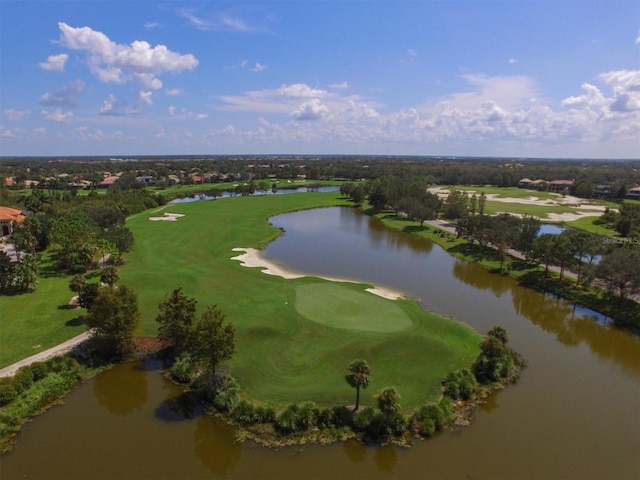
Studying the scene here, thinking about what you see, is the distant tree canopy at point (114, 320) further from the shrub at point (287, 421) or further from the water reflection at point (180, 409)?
the shrub at point (287, 421)

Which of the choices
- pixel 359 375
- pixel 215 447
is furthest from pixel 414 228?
pixel 215 447

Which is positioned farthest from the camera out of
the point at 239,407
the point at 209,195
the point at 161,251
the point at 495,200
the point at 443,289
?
the point at 209,195

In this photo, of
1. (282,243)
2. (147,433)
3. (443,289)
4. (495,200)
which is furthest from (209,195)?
(147,433)

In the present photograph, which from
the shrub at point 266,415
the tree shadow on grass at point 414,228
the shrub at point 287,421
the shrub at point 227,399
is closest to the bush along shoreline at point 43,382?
the shrub at point 227,399

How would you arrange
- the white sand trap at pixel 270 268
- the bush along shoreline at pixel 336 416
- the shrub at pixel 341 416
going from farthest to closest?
1. the white sand trap at pixel 270 268
2. the shrub at pixel 341 416
3. the bush along shoreline at pixel 336 416

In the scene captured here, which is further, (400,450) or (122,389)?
(122,389)

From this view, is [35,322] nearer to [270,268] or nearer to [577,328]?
[270,268]

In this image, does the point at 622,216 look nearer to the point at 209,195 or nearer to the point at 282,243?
the point at 282,243
